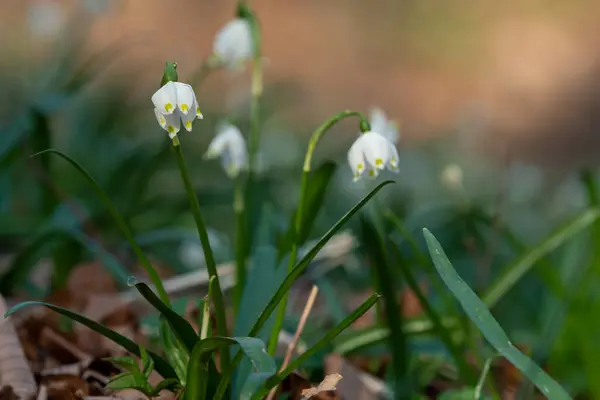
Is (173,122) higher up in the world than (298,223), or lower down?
higher up

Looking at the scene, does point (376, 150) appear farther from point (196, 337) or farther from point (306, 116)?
point (306, 116)

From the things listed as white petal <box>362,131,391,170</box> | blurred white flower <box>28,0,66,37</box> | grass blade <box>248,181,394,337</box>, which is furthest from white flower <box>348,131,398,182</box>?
blurred white flower <box>28,0,66,37</box>

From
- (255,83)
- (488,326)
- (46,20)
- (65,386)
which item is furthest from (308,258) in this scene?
(46,20)

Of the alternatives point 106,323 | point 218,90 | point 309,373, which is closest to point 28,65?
point 218,90

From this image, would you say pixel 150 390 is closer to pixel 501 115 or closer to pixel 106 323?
pixel 106 323

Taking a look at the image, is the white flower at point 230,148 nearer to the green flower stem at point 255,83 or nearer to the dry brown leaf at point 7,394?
the green flower stem at point 255,83
